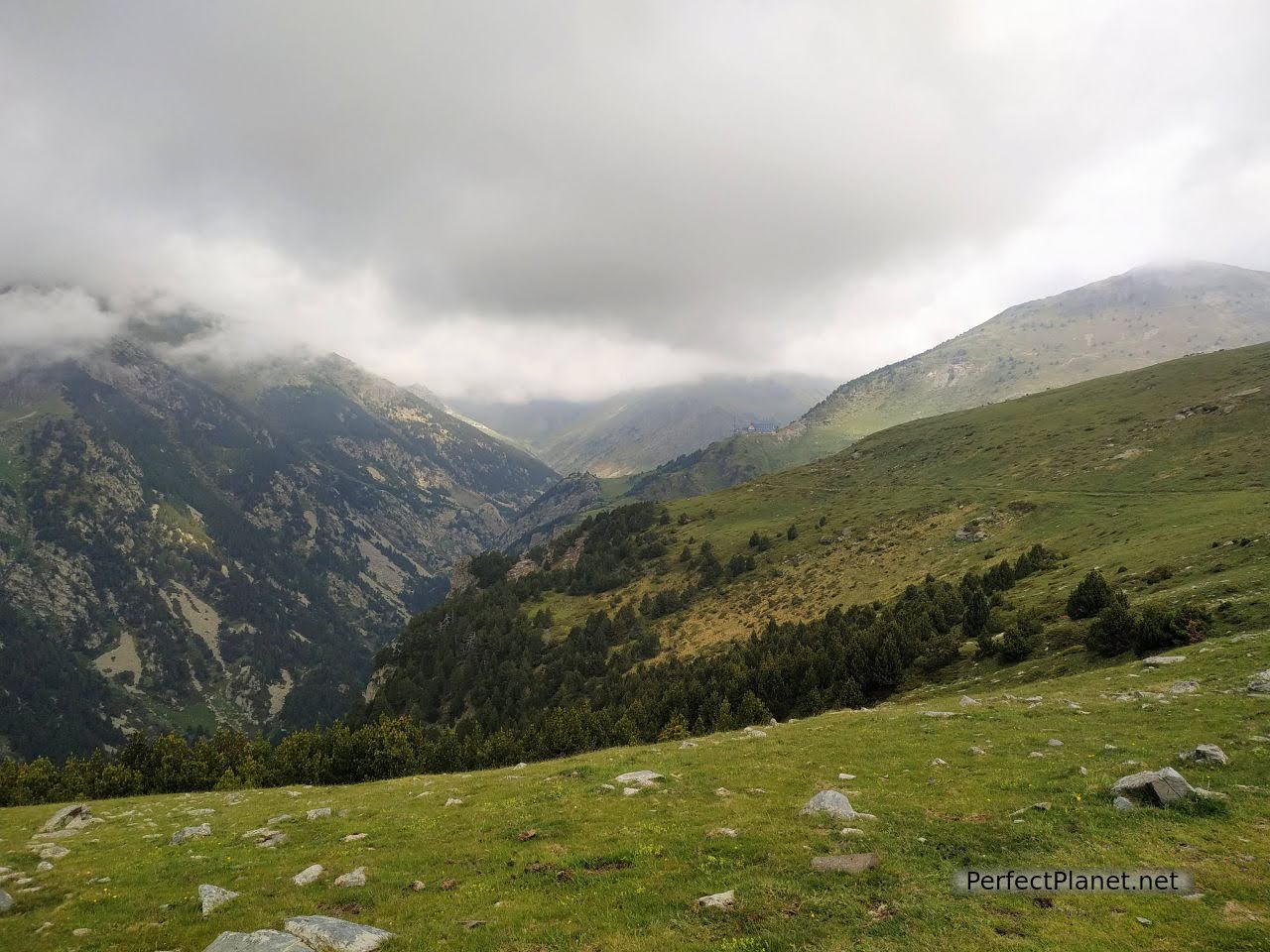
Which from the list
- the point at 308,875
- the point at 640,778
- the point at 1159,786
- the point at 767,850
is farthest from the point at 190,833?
the point at 1159,786

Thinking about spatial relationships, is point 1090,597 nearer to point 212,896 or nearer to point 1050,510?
point 212,896

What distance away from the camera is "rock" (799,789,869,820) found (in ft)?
61.3

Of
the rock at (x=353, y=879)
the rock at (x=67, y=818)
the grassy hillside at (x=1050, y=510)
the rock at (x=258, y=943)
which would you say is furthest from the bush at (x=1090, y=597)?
the rock at (x=67, y=818)

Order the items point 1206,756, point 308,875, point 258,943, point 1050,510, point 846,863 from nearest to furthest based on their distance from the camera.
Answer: point 258,943, point 846,863, point 308,875, point 1206,756, point 1050,510

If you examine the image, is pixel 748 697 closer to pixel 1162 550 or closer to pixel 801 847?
pixel 1162 550

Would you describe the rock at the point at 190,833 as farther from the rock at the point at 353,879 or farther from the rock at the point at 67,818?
the rock at the point at 353,879

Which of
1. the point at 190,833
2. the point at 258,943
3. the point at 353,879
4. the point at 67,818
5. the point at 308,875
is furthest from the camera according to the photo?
the point at 67,818

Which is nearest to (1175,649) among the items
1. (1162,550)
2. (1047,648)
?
(1047,648)

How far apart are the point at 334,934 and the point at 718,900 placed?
8977 millimetres

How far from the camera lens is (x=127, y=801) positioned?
37969 millimetres

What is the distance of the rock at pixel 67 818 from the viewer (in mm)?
29172

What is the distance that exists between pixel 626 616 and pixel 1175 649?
12360 centimetres

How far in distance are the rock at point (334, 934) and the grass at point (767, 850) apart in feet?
2.35

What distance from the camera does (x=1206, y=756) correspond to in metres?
19.1
